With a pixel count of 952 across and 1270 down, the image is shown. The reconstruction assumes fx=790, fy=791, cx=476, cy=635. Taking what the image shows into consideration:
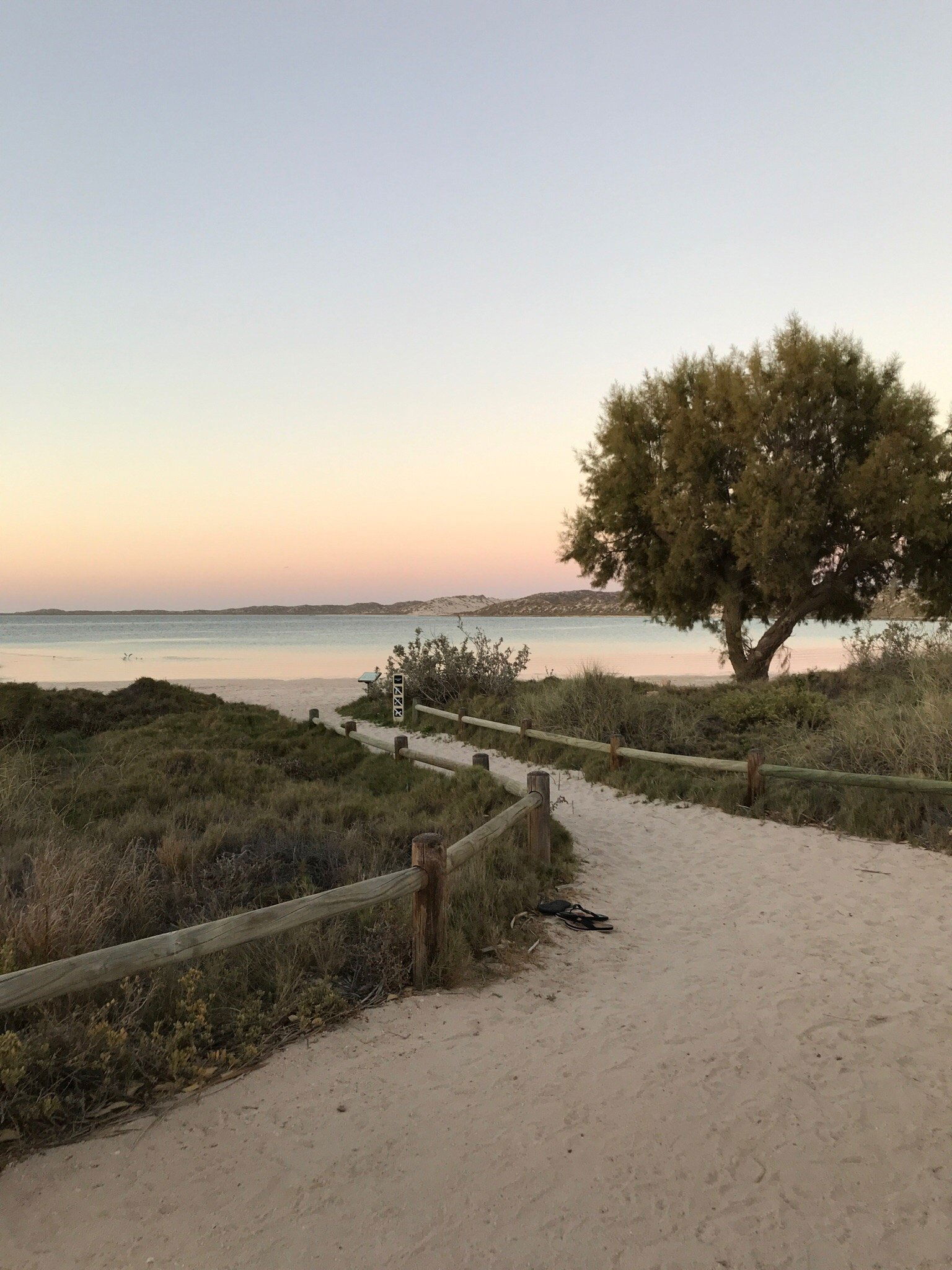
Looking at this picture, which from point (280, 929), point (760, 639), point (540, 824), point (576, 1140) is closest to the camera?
point (576, 1140)

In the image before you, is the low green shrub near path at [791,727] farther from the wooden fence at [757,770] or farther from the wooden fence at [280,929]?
the wooden fence at [280,929]

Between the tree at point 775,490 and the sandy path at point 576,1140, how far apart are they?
13313mm

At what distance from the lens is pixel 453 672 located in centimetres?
1892

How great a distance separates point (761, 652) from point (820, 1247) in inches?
682

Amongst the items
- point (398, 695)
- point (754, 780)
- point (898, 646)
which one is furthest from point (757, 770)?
point (398, 695)

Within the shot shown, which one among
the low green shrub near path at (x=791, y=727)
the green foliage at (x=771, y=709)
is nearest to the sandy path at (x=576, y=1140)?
the low green shrub near path at (x=791, y=727)

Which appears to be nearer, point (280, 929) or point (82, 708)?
point (280, 929)

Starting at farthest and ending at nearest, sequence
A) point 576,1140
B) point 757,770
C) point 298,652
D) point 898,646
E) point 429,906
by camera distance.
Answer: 1. point 298,652
2. point 898,646
3. point 757,770
4. point 429,906
5. point 576,1140

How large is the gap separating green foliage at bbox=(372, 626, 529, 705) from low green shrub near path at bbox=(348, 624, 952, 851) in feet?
1.69

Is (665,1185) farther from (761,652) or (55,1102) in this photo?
(761,652)

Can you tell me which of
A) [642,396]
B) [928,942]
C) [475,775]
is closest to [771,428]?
[642,396]

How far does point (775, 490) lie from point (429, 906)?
49.1 feet

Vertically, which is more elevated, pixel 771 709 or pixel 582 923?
pixel 771 709

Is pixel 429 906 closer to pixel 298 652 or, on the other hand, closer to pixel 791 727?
pixel 791 727
